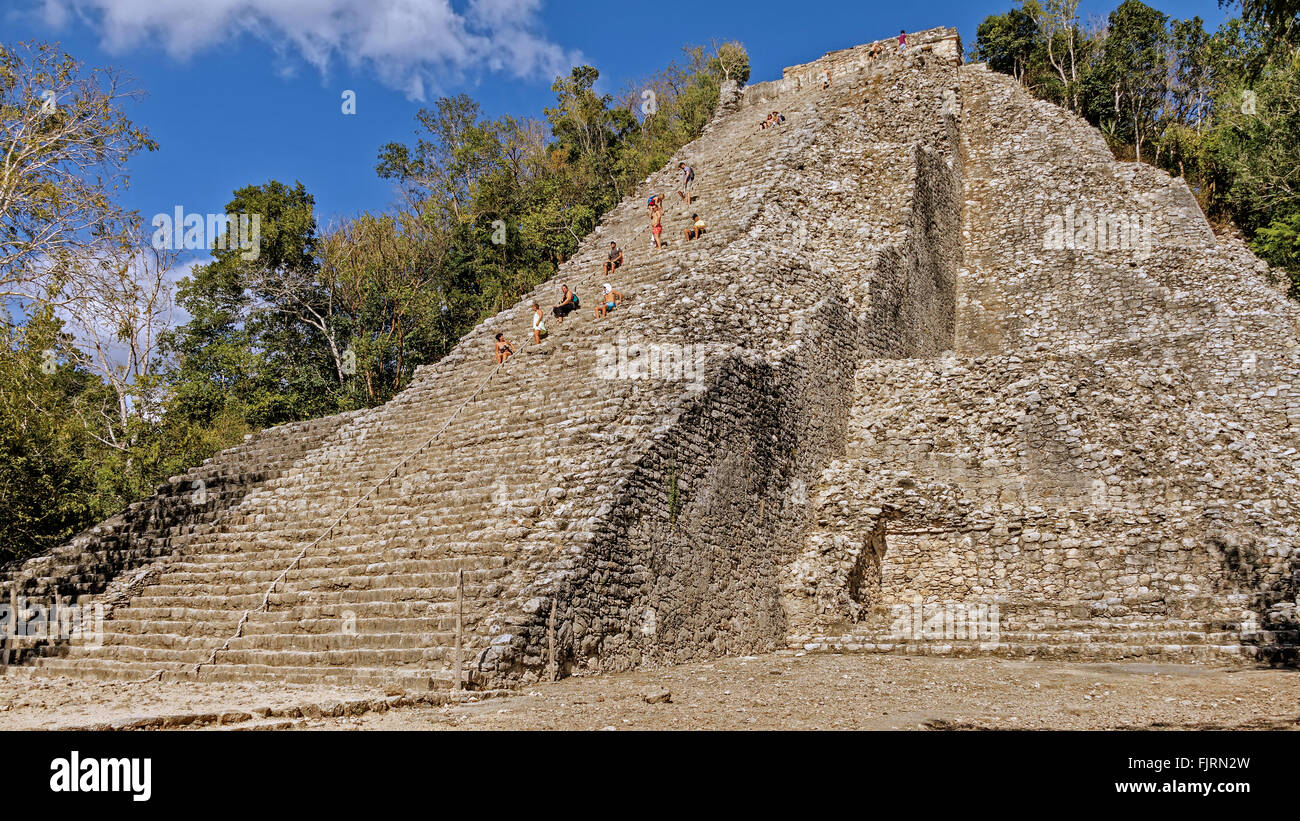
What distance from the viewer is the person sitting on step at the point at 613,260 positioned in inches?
688

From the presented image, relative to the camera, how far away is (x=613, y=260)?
17797 mm

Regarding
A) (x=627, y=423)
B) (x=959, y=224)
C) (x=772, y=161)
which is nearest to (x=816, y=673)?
(x=627, y=423)

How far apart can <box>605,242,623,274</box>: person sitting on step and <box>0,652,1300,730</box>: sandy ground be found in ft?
30.7

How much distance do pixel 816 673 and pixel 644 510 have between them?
2663mm

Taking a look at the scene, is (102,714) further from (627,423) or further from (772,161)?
(772,161)

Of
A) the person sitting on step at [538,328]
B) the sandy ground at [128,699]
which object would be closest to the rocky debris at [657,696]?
the sandy ground at [128,699]

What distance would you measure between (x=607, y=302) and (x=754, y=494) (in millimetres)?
4663

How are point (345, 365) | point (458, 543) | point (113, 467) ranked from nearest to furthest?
point (458, 543), point (113, 467), point (345, 365)

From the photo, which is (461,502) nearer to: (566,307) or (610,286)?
(566,307)

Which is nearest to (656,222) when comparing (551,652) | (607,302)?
(607,302)

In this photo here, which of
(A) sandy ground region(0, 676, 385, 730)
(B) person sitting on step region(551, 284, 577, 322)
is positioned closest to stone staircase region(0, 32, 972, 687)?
(B) person sitting on step region(551, 284, 577, 322)

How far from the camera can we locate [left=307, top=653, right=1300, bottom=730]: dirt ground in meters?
6.73

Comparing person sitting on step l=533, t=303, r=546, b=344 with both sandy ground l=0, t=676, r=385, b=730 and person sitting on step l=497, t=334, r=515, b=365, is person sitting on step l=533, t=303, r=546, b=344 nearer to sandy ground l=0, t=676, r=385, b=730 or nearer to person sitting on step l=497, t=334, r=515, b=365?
person sitting on step l=497, t=334, r=515, b=365
